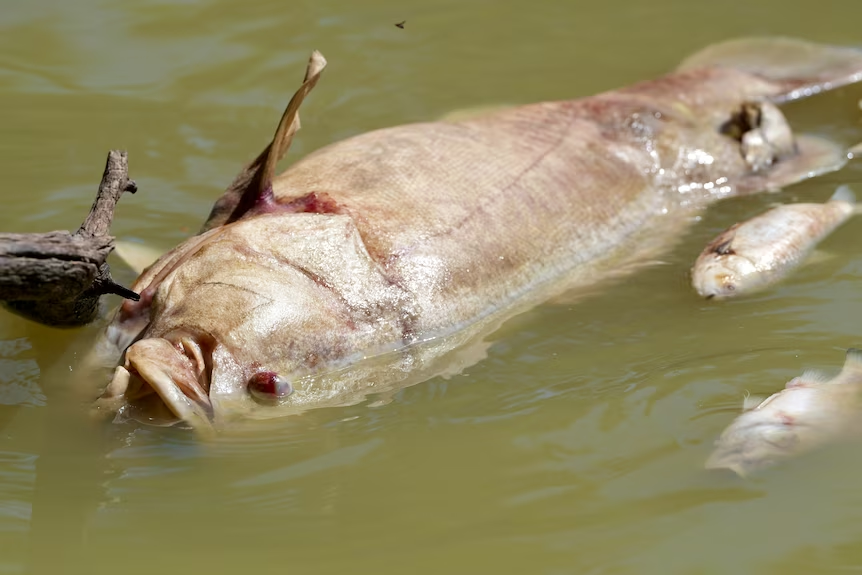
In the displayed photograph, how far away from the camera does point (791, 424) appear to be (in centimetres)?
406

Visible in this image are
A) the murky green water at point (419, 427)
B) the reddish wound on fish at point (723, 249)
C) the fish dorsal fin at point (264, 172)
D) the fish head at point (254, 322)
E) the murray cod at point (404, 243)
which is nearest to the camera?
the murky green water at point (419, 427)

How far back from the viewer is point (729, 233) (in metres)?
5.61

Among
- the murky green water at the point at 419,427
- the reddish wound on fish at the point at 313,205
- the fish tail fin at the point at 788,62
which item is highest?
the fish tail fin at the point at 788,62

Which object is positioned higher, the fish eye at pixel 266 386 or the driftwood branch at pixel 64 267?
the driftwood branch at pixel 64 267

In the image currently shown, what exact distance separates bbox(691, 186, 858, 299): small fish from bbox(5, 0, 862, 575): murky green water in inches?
3.5

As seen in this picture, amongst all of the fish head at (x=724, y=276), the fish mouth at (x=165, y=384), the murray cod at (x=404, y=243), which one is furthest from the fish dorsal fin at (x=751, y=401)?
the fish mouth at (x=165, y=384)

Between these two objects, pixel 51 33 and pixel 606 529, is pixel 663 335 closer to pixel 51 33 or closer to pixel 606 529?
pixel 606 529

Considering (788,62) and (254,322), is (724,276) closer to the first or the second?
(254,322)

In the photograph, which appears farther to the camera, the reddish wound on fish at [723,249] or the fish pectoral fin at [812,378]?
the reddish wound on fish at [723,249]

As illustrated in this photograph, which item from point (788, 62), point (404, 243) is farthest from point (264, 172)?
point (788, 62)

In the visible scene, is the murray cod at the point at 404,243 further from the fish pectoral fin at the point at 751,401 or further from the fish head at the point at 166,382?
the fish pectoral fin at the point at 751,401

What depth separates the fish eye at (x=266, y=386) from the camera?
168 inches

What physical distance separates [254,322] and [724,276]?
2008mm

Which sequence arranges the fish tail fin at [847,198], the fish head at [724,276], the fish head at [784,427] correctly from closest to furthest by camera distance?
the fish head at [784,427], the fish head at [724,276], the fish tail fin at [847,198]
